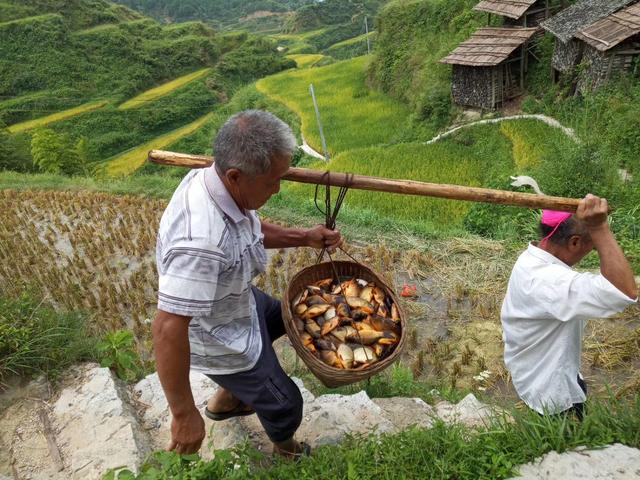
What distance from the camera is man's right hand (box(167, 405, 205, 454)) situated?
1950mm

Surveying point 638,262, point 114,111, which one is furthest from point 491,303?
point 114,111

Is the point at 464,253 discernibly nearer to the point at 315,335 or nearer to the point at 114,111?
the point at 315,335

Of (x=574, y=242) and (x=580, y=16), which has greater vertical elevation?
(x=574, y=242)

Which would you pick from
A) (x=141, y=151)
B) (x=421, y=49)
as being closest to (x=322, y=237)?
(x=421, y=49)

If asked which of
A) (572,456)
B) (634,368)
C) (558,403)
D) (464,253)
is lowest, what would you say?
(464,253)

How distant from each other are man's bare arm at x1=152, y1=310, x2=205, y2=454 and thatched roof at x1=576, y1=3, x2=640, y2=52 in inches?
465

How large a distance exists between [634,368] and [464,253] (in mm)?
2593

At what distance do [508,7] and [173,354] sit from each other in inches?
677

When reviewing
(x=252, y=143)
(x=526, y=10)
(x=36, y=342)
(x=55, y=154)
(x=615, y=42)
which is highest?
(x=252, y=143)

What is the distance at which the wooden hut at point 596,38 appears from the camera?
10.5 m

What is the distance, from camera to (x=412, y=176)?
1234cm

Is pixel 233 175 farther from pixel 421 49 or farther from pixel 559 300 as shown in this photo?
pixel 421 49

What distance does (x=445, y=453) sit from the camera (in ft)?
6.51

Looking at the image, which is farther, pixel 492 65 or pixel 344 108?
pixel 344 108
